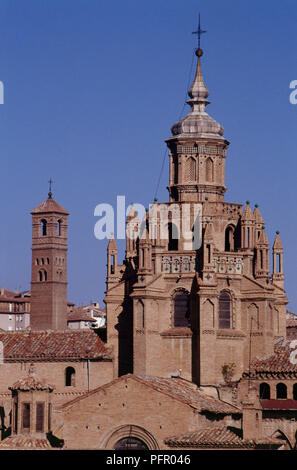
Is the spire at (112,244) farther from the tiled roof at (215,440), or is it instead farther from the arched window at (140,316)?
the tiled roof at (215,440)

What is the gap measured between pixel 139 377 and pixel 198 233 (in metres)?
9.54

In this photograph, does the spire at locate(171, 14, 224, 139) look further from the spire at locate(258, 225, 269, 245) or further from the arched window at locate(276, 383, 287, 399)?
the arched window at locate(276, 383, 287, 399)

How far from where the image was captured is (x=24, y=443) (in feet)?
248

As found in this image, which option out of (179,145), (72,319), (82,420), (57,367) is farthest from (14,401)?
(72,319)

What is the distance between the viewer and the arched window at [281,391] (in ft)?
268

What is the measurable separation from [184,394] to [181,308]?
23.2 feet

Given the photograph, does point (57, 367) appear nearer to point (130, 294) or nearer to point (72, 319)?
point (130, 294)

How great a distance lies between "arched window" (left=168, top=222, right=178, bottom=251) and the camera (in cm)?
8544

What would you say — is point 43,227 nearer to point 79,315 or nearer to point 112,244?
point 79,315

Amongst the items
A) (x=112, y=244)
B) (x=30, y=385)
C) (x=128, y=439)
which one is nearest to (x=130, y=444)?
(x=128, y=439)

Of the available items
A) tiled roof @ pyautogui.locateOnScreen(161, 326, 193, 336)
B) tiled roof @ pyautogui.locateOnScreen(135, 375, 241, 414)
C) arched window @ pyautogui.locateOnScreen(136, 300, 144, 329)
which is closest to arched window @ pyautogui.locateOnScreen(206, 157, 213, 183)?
arched window @ pyautogui.locateOnScreen(136, 300, 144, 329)

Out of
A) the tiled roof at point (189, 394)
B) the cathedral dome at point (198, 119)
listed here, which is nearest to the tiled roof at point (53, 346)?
the tiled roof at point (189, 394)
